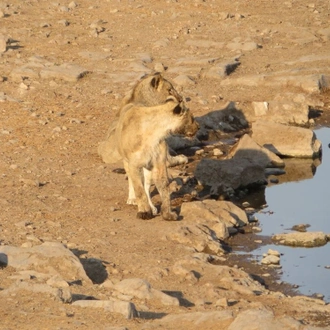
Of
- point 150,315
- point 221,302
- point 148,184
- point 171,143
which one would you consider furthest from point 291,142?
point 150,315

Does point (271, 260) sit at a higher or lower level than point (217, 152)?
lower

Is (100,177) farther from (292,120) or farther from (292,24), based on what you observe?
(292,24)

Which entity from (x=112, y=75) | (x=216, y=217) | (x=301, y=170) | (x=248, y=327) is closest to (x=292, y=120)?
(x=301, y=170)

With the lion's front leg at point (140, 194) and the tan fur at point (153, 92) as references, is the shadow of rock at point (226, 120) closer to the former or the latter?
the tan fur at point (153, 92)

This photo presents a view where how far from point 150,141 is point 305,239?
175 cm

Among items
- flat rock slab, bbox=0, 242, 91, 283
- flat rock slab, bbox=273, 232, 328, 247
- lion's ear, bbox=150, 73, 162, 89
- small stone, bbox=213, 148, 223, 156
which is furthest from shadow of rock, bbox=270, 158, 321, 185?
flat rock slab, bbox=0, 242, 91, 283

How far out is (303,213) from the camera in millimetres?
11195

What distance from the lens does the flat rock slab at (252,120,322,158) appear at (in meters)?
13.0

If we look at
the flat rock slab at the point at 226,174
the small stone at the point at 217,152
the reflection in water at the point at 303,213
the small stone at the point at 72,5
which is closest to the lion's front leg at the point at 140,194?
the reflection in water at the point at 303,213

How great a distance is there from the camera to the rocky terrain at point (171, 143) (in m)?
7.91

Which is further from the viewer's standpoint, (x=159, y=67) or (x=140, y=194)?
(x=159, y=67)

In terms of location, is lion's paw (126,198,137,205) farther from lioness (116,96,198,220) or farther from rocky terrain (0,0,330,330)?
lioness (116,96,198,220)

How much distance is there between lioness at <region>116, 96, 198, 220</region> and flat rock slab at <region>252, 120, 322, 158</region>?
107 inches

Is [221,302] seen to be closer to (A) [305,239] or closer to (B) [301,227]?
(A) [305,239]
